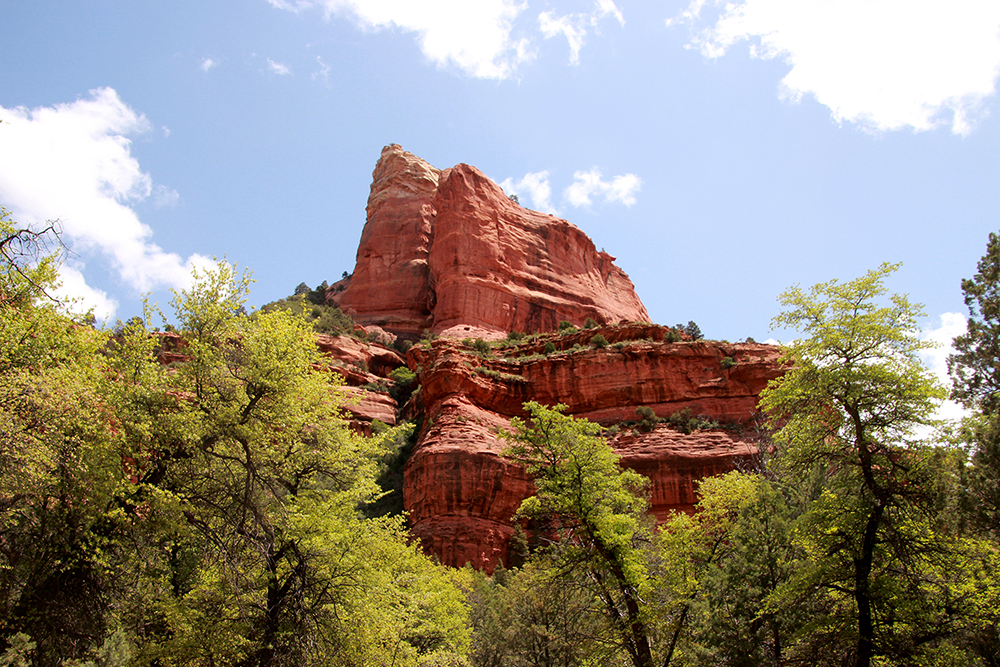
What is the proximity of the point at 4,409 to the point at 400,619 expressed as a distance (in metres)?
11.9

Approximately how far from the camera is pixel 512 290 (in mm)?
69375

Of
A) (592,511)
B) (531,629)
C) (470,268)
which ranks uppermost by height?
(470,268)

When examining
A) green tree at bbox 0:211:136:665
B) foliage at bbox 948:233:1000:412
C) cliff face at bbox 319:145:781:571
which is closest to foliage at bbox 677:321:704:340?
cliff face at bbox 319:145:781:571

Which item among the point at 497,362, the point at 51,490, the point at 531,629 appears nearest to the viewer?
the point at 51,490

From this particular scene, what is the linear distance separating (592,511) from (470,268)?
55610 millimetres

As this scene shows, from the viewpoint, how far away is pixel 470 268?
68812 mm

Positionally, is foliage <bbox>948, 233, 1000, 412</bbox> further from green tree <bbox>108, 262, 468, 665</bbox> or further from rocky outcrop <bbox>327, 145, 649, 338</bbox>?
rocky outcrop <bbox>327, 145, 649, 338</bbox>

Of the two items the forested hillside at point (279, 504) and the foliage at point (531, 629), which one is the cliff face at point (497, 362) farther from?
the foliage at point (531, 629)

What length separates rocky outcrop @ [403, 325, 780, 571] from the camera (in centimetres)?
3800

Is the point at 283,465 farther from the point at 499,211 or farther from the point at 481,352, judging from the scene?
the point at 499,211

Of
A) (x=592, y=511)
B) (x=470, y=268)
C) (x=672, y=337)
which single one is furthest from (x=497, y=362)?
(x=592, y=511)

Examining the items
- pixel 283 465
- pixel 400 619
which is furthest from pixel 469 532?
pixel 283 465

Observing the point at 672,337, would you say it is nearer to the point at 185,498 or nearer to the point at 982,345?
the point at 982,345

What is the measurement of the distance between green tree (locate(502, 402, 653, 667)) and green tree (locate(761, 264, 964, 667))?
140 inches
